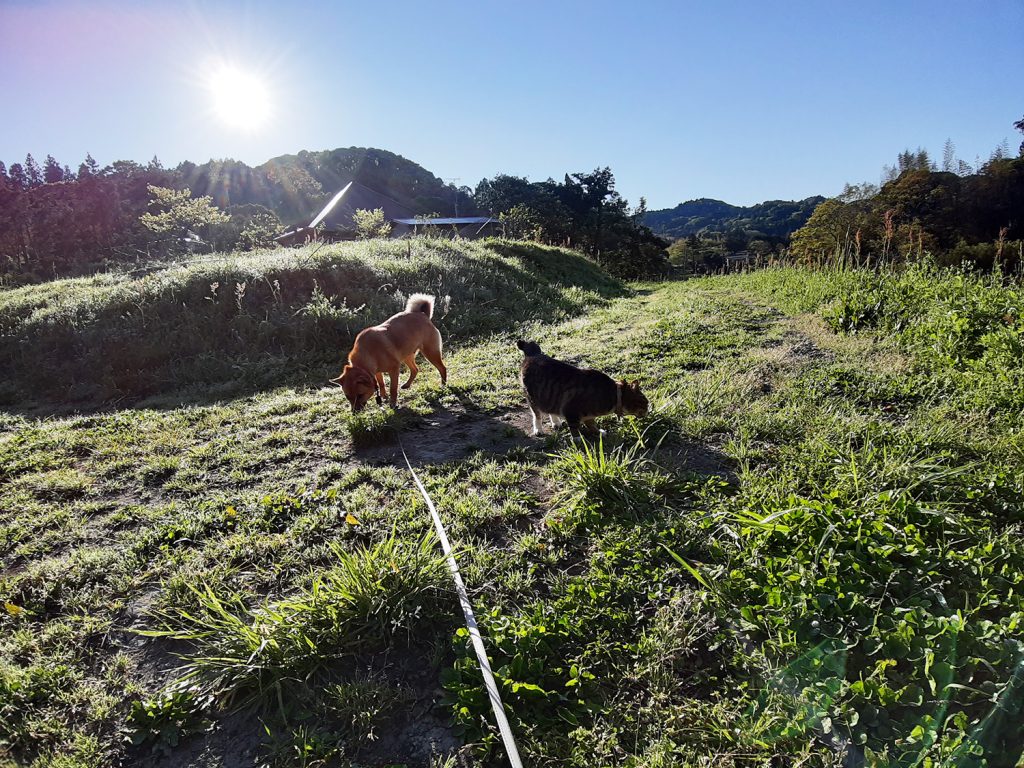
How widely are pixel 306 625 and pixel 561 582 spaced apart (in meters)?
1.24

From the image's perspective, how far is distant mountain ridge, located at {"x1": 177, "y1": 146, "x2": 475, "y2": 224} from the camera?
43781mm

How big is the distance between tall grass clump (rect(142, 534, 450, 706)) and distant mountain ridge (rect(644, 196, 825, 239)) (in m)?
72.9

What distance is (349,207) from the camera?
104 ft

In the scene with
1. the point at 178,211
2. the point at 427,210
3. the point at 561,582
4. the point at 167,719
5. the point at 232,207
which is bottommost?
the point at 167,719

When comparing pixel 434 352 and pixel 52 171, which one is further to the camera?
pixel 52 171

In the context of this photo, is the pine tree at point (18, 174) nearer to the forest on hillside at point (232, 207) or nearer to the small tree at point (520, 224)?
the forest on hillside at point (232, 207)

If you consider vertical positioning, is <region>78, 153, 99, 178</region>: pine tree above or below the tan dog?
above

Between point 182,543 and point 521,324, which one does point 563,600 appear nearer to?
point 182,543

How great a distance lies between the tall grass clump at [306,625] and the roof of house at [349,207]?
27882 mm

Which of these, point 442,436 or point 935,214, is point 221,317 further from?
point 935,214

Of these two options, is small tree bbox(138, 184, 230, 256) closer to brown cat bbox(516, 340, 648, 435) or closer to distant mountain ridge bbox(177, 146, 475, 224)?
brown cat bbox(516, 340, 648, 435)

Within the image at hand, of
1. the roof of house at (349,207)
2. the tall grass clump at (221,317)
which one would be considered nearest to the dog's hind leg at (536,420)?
the tall grass clump at (221,317)

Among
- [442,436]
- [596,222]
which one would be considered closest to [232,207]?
[596,222]

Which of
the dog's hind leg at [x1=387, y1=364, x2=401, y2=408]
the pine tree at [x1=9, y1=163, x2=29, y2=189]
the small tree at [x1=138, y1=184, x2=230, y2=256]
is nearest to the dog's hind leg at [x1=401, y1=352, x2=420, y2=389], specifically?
the dog's hind leg at [x1=387, y1=364, x2=401, y2=408]
